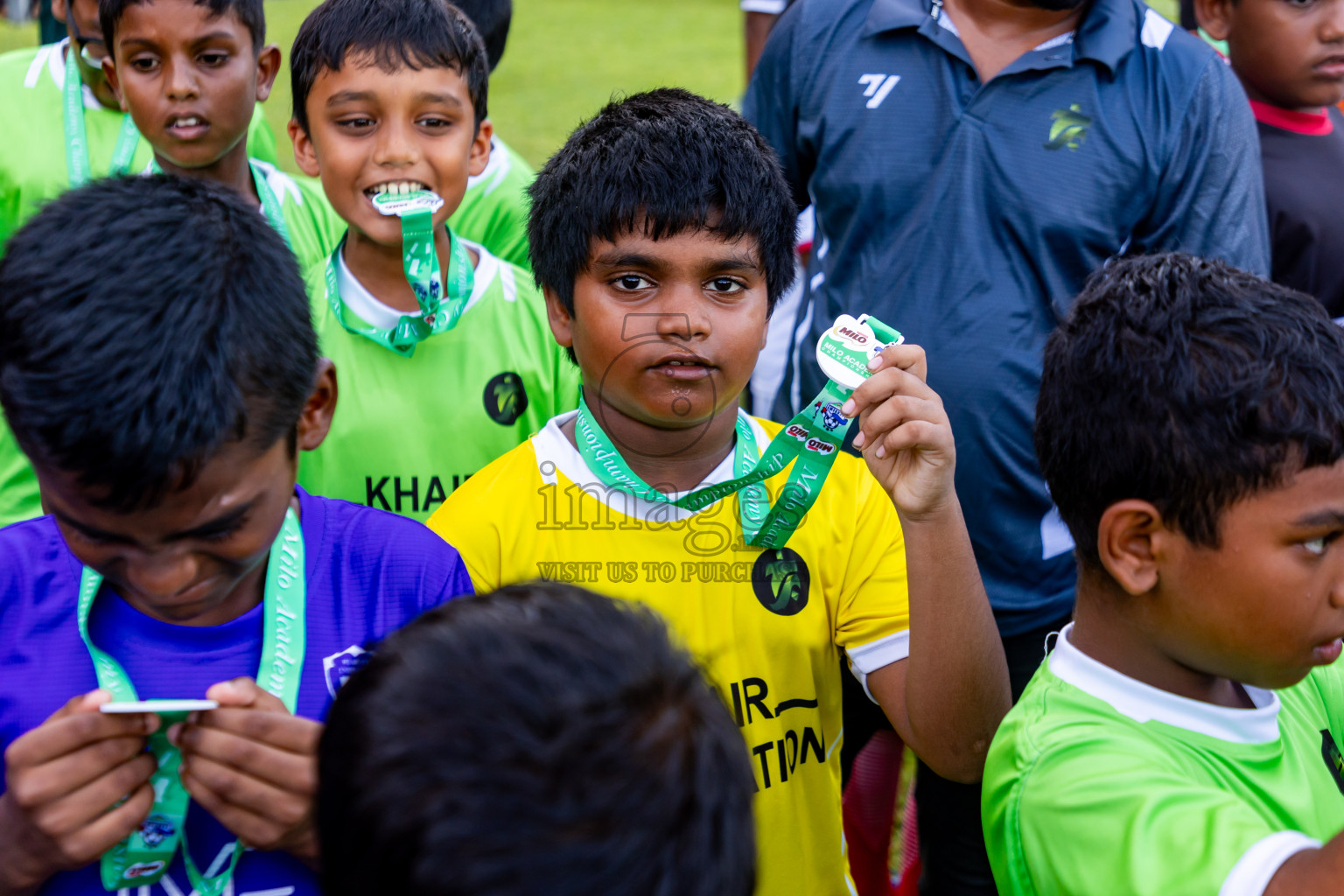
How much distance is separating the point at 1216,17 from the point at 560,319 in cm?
243

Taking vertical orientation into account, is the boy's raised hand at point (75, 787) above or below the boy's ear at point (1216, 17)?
below

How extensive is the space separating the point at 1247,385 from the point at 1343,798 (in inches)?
24.8

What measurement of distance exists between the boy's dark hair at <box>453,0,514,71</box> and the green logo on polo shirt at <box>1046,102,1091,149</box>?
2076 millimetres

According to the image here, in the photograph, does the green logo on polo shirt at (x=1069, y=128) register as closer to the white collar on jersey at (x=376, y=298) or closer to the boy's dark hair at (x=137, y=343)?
the white collar on jersey at (x=376, y=298)

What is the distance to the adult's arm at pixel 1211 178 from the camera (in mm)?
2533

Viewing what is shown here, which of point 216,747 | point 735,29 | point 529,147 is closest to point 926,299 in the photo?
point 216,747

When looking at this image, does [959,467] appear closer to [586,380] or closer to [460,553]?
[586,380]

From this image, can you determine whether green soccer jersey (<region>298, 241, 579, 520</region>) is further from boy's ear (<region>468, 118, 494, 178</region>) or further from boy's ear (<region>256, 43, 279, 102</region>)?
boy's ear (<region>256, 43, 279, 102</region>)

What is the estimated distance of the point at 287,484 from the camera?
162 centimetres

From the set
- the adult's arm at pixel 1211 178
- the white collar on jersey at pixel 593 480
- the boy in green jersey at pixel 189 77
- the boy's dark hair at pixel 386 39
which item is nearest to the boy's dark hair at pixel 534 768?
the white collar on jersey at pixel 593 480

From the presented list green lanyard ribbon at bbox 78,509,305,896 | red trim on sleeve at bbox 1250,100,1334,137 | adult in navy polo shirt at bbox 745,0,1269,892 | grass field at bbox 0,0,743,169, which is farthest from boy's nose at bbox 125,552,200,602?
grass field at bbox 0,0,743,169

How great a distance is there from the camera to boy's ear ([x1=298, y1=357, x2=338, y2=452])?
5.62 feet

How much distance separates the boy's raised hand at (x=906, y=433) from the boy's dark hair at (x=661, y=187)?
46 cm

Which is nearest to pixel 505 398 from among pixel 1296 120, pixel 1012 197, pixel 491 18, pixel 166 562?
pixel 1012 197
